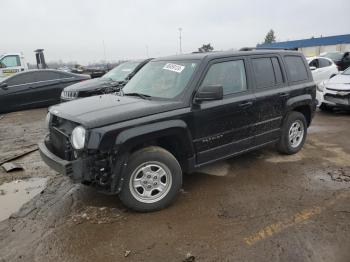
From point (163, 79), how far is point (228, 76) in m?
0.90

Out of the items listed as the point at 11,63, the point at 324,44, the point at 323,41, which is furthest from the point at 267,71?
the point at 323,41

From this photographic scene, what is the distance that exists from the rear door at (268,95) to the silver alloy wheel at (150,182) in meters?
1.68

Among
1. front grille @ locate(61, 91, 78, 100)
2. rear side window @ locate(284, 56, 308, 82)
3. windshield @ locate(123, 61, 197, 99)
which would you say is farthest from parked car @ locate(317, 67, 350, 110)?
front grille @ locate(61, 91, 78, 100)

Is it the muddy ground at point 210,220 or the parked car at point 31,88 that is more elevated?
the parked car at point 31,88

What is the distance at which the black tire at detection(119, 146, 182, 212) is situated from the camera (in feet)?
12.0

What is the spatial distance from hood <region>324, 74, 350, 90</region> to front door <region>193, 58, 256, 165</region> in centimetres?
550

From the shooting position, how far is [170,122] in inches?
151

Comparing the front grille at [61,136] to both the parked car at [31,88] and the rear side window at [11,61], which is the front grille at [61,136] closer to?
the parked car at [31,88]

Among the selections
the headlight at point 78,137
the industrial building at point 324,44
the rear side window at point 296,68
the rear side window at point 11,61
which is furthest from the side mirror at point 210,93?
the industrial building at point 324,44

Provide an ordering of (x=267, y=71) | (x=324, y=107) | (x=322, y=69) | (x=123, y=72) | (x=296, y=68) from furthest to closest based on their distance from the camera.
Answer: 1. (x=322, y=69)
2. (x=123, y=72)
3. (x=324, y=107)
4. (x=296, y=68)
5. (x=267, y=71)

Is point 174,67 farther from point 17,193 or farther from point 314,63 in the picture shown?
point 314,63

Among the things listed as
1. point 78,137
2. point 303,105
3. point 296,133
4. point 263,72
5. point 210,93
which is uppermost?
point 263,72

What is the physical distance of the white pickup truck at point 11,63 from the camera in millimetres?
17234

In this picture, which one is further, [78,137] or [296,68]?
[296,68]
